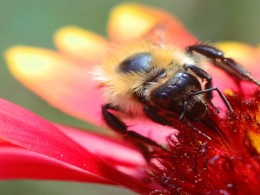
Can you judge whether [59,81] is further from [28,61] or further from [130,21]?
[130,21]

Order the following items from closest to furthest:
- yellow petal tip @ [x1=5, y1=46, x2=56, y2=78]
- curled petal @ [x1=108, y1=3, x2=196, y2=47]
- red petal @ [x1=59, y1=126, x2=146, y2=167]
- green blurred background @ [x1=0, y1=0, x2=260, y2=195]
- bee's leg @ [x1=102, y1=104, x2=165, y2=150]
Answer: bee's leg @ [x1=102, y1=104, x2=165, y2=150] → red petal @ [x1=59, y1=126, x2=146, y2=167] → yellow petal tip @ [x1=5, y1=46, x2=56, y2=78] → curled petal @ [x1=108, y1=3, x2=196, y2=47] → green blurred background @ [x1=0, y1=0, x2=260, y2=195]

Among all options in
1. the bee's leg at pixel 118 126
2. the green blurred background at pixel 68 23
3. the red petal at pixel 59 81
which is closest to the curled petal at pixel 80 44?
the red petal at pixel 59 81

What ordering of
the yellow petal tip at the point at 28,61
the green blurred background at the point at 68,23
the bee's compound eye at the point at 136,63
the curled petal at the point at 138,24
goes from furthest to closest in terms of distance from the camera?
the green blurred background at the point at 68,23 < the curled petal at the point at 138,24 < the yellow petal tip at the point at 28,61 < the bee's compound eye at the point at 136,63

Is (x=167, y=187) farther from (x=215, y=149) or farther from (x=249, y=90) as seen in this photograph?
(x=249, y=90)

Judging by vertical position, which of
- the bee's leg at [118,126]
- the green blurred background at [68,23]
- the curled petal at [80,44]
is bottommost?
the bee's leg at [118,126]

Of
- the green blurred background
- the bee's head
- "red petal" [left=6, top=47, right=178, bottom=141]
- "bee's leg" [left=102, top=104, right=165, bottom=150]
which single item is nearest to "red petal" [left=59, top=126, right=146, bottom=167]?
"red petal" [left=6, top=47, right=178, bottom=141]

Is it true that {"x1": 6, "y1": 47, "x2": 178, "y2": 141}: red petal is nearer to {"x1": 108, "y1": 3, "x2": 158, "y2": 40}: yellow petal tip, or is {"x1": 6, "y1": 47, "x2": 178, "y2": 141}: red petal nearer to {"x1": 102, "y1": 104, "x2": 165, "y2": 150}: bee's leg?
{"x1": 108, "y1": 3, "x2": 158, "y2": 40}: yellow petal tip

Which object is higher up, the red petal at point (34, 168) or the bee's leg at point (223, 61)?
the bee's leg at point (223, 61)

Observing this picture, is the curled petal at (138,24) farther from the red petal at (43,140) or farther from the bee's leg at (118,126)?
the red petal at (43,140)
